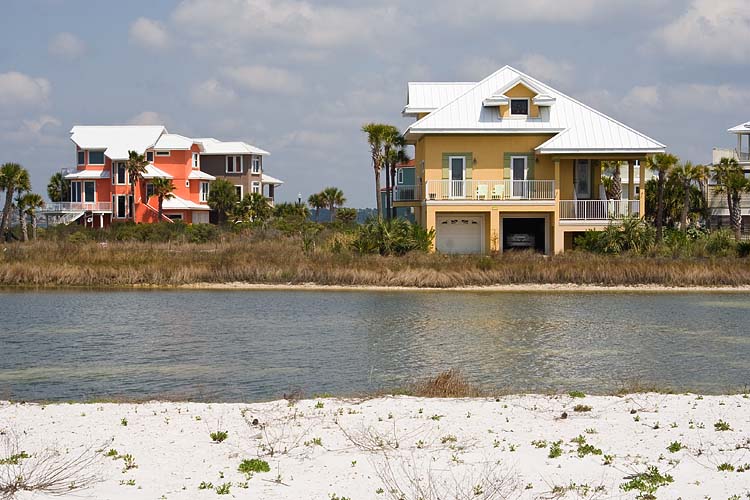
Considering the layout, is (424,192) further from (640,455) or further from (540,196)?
(640,455)

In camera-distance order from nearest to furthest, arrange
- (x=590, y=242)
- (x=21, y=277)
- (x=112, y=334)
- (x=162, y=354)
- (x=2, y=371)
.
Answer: (x=2, y=371) → (x=162, y=354) → (x=112, y=334) → (x=21, y=277) → (x=590, y=242)

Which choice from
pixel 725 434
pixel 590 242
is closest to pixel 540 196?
pixel 590 242

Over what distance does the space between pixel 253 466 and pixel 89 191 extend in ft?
220

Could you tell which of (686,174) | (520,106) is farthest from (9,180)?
(686,174)

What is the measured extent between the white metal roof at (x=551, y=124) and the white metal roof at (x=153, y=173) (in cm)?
3244

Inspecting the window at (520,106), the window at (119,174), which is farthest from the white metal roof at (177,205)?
the window at (520,106)

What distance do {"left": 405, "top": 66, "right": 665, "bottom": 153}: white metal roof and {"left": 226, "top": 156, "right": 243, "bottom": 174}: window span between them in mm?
42630

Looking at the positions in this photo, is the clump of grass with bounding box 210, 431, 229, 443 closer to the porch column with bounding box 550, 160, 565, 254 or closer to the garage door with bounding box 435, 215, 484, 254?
the porch column with bounding box 550, 160, 565, 254

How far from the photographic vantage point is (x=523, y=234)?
4684cm

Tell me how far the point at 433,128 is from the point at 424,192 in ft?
10.2

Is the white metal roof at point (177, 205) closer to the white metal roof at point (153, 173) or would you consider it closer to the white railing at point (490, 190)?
the white metal roof at point (153, 173)

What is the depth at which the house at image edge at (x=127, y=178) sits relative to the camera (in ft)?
242

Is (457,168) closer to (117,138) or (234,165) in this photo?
(117,138)

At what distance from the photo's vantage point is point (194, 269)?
130ft
